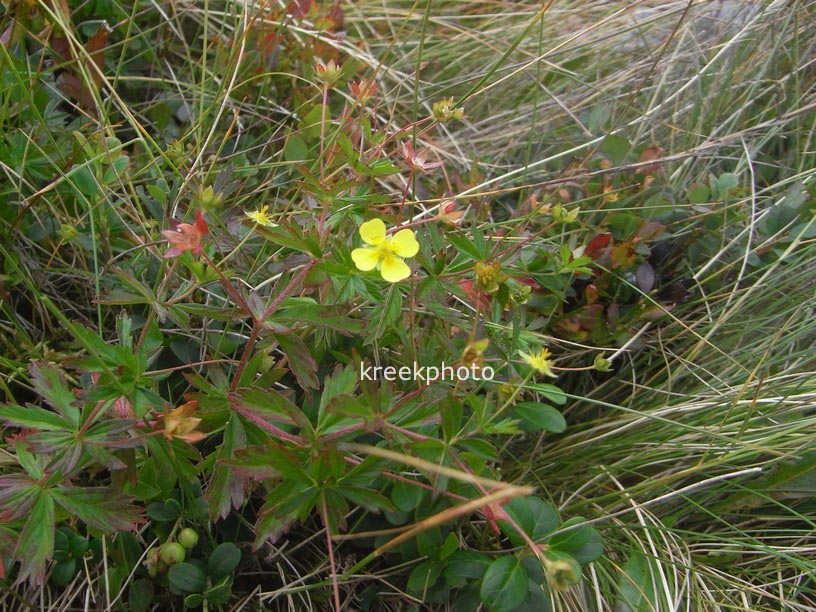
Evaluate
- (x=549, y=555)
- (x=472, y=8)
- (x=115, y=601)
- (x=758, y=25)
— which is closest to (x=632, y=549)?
(x=549, y=555)

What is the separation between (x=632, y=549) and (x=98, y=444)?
82cm

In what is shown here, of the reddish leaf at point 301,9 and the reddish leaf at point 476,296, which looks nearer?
the reddish leaf at point 476,296

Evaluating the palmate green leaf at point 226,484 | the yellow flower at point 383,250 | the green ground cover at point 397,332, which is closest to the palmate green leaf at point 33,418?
the green ground cover at point 397,332

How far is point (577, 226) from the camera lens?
146 centimetres

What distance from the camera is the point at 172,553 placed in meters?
0.98

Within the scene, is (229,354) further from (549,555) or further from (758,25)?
(758,25)

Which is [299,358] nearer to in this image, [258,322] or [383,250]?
[258,322]

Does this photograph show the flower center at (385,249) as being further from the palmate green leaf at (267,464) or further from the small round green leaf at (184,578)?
the small round green leaf at (184,578)

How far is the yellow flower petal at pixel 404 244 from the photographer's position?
0.91 meters

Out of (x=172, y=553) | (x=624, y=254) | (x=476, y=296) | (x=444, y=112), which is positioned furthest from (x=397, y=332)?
(x=624, y=254)

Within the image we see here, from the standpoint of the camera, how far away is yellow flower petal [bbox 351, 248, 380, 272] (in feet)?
2.98

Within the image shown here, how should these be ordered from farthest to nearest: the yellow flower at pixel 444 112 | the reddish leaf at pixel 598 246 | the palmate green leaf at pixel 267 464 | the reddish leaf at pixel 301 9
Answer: the reddish leaf at pixel 301 9
the reddish leaf at pixel 598 246
the yellow flower at pixel 444 112
the palmate green leaf at pixel 267 464

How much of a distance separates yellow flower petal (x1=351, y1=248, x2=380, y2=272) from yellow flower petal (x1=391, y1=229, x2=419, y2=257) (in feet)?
0.09

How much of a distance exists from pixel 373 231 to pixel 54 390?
18.3 inches
